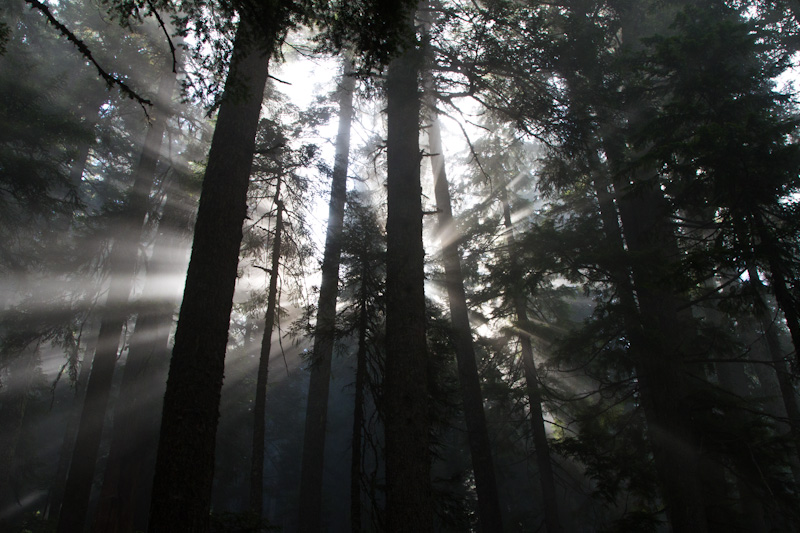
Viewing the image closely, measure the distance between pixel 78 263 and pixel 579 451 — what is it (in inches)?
745

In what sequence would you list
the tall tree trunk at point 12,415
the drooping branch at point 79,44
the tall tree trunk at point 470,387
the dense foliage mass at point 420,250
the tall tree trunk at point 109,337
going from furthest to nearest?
the tall tree trunk at point 12,415 < the tall tree trunk at point 109,337 < the tall tree trunk at point 470,387 < the dense foliage mass at point 420,250 < the drooping branch at point 79,44

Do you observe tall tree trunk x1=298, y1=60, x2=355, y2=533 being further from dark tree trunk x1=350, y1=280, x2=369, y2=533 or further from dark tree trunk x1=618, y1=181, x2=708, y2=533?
dark tree trunk x1=618, y1=181, x2=708, y2=533

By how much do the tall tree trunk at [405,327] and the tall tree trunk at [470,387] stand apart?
1.17 meters

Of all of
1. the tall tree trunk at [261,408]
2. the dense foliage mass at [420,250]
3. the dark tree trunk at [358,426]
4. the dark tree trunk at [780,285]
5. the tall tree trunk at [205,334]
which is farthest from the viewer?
the tall tree trunk at [261,408]

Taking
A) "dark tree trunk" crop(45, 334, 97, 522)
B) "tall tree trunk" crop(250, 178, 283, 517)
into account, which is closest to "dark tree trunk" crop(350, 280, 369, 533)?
"tall tree trunk" crop(250, 178, 283, 517)

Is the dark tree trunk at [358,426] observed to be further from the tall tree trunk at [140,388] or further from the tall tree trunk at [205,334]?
the tall tree trunk at [140,388]

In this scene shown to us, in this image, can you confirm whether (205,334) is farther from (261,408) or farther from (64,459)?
(64,459)

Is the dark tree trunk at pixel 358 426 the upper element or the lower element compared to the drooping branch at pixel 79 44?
lower

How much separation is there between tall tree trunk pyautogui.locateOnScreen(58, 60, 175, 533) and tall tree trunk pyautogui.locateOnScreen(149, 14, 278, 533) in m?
7.44

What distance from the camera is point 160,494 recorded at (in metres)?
4.52

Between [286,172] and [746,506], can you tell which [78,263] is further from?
[746,506]

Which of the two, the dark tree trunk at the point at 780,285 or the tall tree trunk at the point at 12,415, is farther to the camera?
the tall tree trunk at the point at 12,415

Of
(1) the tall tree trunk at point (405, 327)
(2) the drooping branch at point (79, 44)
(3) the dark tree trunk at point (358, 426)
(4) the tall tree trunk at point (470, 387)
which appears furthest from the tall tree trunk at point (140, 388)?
(2) the drooping branch at point (79, 44)

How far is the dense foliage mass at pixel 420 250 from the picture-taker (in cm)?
572
